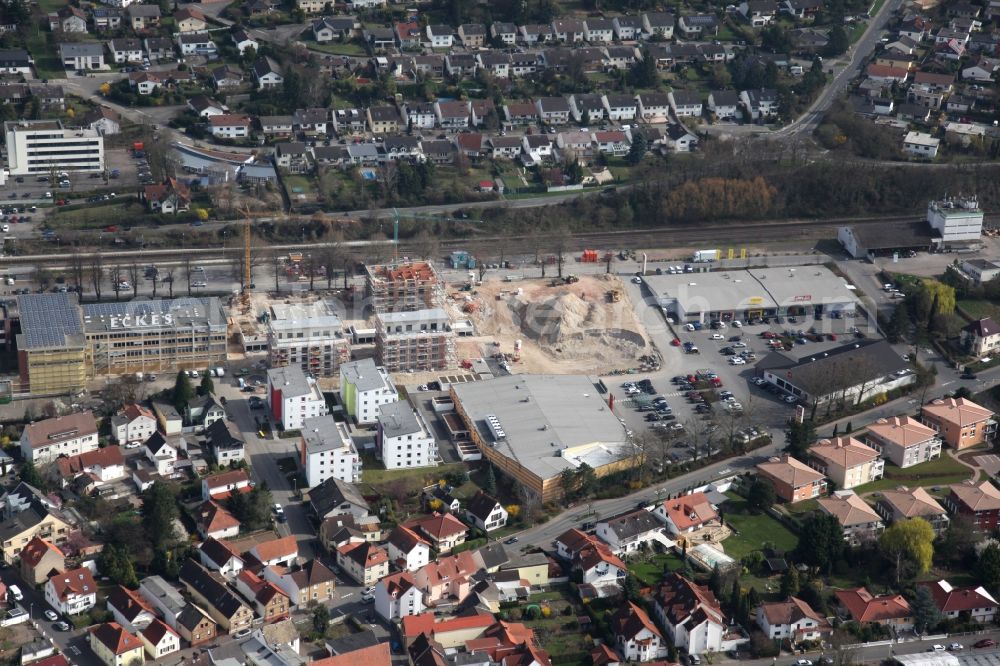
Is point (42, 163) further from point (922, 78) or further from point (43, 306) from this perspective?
point (922, 78)

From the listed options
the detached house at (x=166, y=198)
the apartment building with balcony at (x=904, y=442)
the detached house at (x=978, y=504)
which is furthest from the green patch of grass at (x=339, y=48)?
the detached house at (x=978, y=504)

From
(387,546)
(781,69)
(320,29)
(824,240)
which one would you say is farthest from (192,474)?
(781,69)

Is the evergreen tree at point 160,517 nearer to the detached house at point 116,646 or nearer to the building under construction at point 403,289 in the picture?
the detached house at point 116,646

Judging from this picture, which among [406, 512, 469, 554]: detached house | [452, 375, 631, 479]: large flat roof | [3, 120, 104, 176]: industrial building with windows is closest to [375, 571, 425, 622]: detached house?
[406, 512, 469, 554]: detached house

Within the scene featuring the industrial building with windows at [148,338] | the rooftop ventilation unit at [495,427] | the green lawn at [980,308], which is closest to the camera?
the rooftop ventilation unit at [495,427]

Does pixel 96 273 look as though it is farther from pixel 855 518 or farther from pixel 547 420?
pixel 855 518

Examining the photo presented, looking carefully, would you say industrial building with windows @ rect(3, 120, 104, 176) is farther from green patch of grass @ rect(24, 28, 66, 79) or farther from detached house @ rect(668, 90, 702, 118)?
detached house @ rect(668, 90, 702, 118)

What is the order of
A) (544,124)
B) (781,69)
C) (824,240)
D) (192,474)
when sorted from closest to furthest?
(192,474) < (824,240) < (544,124) < (781,69)
